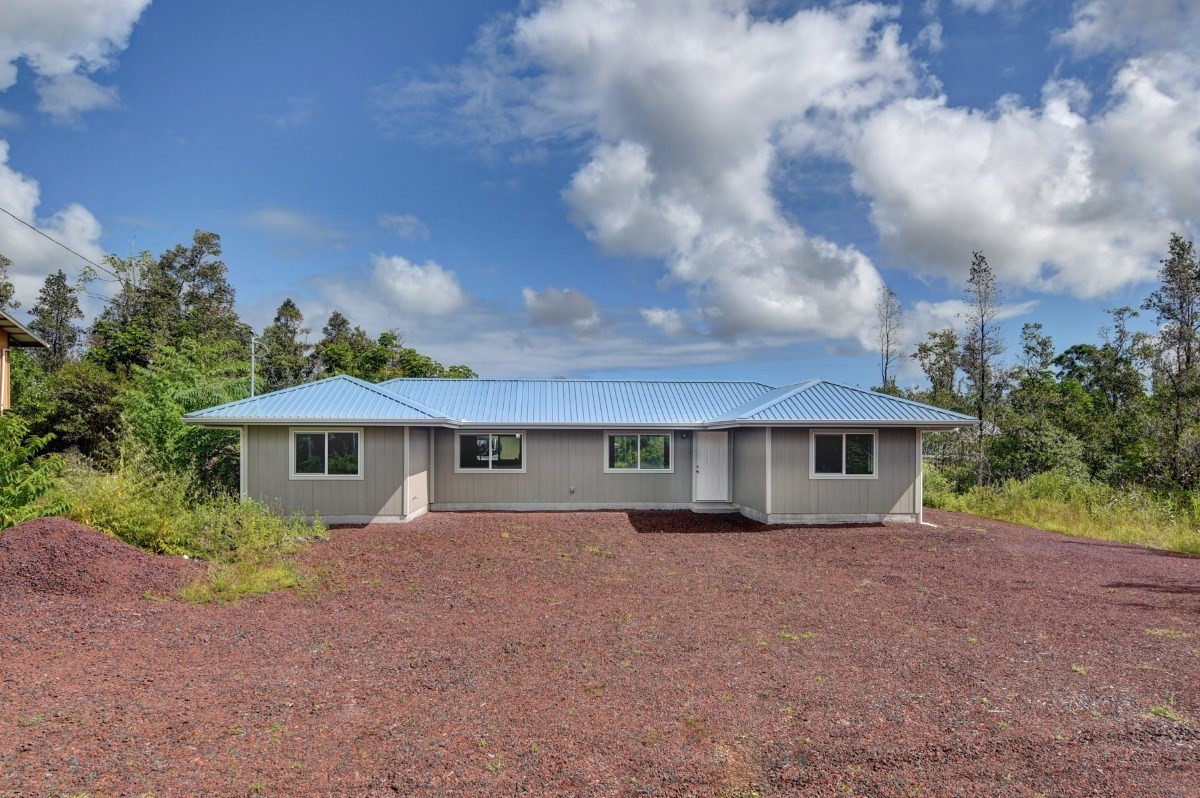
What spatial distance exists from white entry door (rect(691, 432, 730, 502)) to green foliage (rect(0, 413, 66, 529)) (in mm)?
12188

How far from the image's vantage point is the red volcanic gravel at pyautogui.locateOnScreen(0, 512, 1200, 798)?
395cm

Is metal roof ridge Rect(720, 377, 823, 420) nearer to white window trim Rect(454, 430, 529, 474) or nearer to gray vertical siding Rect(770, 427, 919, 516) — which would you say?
gray vertical siding Rect(770, 427, 919, 516)

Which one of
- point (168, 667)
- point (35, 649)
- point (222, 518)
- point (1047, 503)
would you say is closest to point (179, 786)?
point (168, 667)

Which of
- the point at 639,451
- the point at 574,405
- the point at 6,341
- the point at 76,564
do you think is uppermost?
the point at 6,341

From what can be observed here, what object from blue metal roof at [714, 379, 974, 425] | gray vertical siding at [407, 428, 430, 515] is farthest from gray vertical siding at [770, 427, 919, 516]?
gray vertical siding at [407, 428, 430, 515]

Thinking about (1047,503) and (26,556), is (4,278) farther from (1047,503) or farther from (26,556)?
(1047,503)

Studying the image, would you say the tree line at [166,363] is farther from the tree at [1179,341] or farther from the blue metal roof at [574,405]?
the tree at [1179,341]

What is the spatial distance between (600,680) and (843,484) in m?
9.98

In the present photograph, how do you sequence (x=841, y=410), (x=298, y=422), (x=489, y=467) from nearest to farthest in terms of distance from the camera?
(x=298, y=422)
(x=841, y=410)
(x=489, y=467)

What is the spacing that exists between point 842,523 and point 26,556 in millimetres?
13370

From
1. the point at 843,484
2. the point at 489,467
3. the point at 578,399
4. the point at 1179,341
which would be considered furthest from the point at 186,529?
the point at 1179,341

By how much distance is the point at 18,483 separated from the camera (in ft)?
31.1

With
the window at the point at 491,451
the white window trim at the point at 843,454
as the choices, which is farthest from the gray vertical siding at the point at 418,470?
the white window trim at the point at 843,454

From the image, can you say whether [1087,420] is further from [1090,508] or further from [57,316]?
[57,316]
